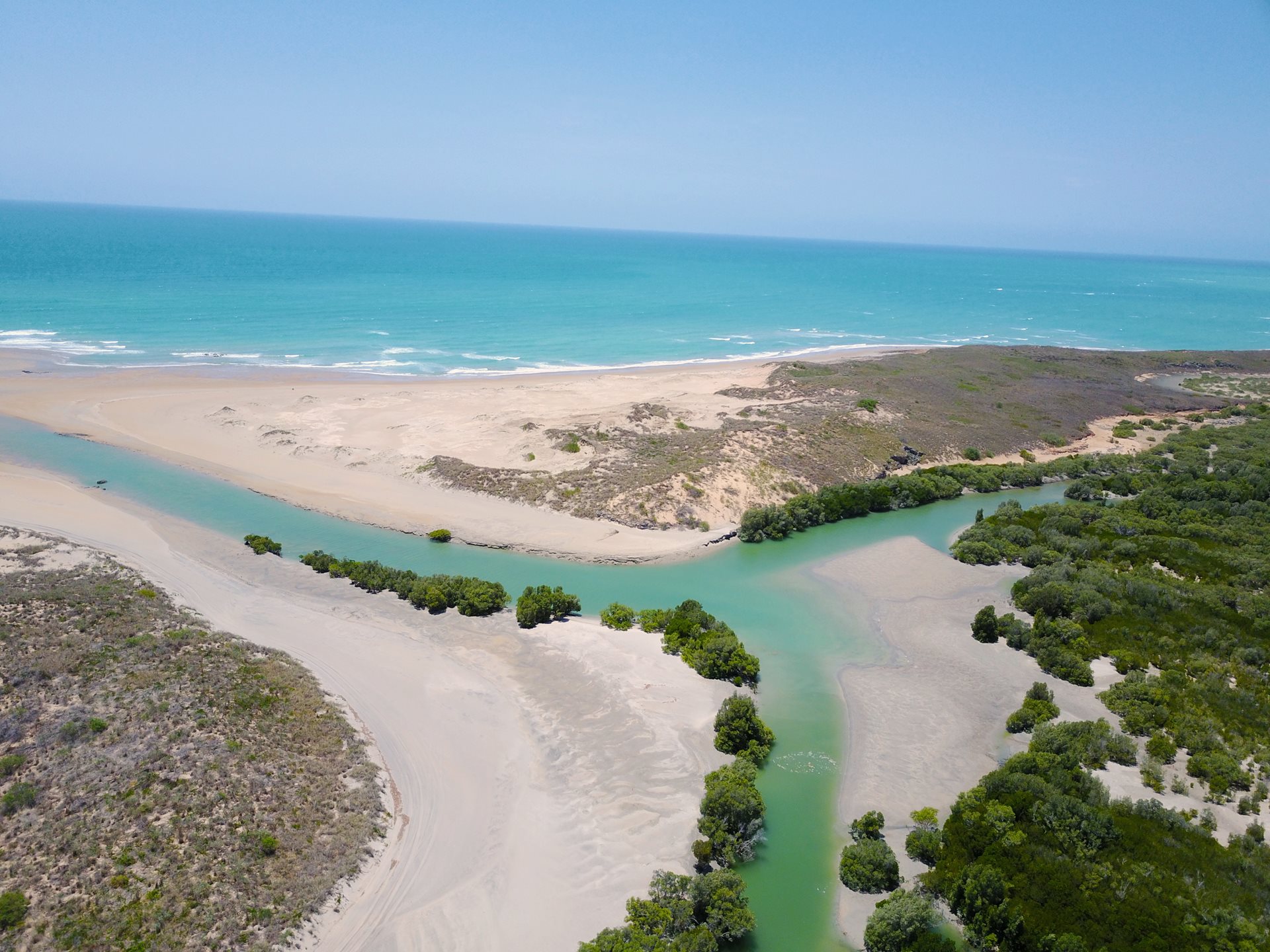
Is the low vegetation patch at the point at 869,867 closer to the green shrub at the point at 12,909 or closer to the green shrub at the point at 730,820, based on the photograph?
the green shrub at the point at 730,820

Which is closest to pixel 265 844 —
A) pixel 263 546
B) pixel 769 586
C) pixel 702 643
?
pixel 702 643

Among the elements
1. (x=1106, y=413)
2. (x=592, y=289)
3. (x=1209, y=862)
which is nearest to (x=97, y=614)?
(x=1209, y=862)

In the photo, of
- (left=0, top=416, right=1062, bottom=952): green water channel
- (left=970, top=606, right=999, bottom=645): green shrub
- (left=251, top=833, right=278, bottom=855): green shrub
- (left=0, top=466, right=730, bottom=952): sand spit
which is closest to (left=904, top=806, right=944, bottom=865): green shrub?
(left=0, top=416, right=1062, bottom=952): green water channel

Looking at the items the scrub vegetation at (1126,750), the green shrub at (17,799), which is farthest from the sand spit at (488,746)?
the green shrub at (17,799)

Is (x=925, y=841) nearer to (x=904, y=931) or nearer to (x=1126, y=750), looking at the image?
(x=904, y=931)

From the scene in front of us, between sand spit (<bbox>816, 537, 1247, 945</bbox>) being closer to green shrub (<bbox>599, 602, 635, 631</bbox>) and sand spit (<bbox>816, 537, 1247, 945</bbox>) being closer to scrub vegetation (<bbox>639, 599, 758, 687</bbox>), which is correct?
scrub vegetation (<bbox>639, 599, 758, 687</bbox>)

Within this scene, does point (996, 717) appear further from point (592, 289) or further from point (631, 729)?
point (592, 289)
